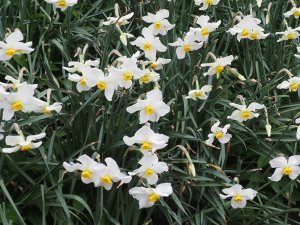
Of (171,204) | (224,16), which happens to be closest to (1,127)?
(171,204)

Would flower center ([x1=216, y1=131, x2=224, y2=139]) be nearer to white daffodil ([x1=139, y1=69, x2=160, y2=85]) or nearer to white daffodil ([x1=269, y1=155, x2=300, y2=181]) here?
white daffodil ([x1=269, y1=155, x2=300, y2=181])

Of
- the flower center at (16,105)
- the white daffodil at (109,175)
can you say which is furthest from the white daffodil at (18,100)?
the white daffodil at (109,175)

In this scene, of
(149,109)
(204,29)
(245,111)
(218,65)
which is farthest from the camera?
(204,29)

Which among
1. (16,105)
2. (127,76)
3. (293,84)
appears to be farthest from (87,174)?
(293,84)

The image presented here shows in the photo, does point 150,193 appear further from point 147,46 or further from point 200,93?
point 147,46

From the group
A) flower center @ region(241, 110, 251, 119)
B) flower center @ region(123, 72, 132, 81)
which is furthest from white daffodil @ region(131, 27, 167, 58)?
flower center @ region(241, 110, 251, 119)
